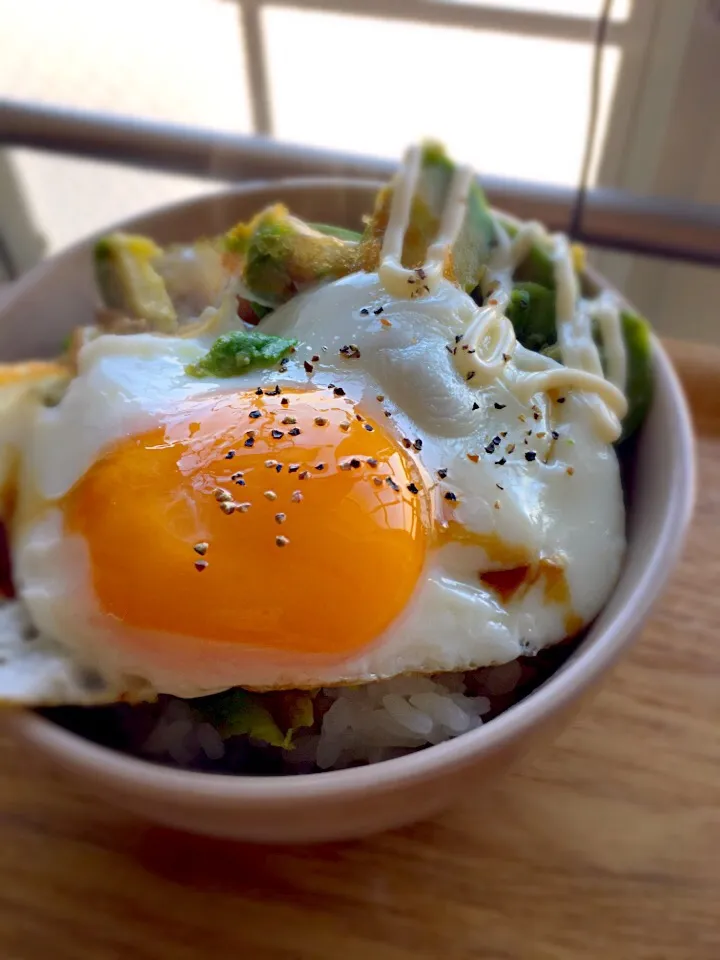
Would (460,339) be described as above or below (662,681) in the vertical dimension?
above

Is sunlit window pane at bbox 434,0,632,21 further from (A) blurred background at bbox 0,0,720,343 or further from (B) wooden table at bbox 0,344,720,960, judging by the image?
(B) wooden table at bbox 0,344,720,960

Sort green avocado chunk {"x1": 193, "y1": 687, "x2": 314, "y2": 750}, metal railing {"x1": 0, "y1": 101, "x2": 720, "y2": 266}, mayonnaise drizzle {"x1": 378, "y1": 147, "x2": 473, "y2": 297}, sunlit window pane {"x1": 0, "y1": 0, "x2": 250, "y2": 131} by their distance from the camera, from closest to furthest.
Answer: green avocado chunk {"x1": 193, "y1": 687, "x2": 314, "y2": 750}, mayonnaise drizzle {"x1": 378, "y1": 147, "x2": 473, "y2": 297}, metal railing {"x1": 0, "y1": 101, "x2": 720, "y2": 266}, sunlit window pane {"x1": 0, "y1": 0, "x2": 250, "y2": 131}

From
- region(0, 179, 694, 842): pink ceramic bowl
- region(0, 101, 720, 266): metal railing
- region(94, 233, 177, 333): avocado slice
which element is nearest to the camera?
region(0, 179, 694, 842): pink ceramic bowl

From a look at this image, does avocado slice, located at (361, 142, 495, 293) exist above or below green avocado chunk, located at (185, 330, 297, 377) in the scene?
above

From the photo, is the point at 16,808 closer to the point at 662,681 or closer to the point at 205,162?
the point at 662,681

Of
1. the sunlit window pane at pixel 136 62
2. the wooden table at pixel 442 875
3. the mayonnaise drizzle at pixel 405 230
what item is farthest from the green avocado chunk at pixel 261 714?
the sunlit window pane at pixel 136 62

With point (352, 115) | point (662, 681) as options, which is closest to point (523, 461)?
point (662, 681)

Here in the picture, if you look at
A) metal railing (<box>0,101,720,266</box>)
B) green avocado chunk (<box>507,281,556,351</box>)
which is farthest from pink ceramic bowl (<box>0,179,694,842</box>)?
metal railing (<box>0,101,720,266</box>)
